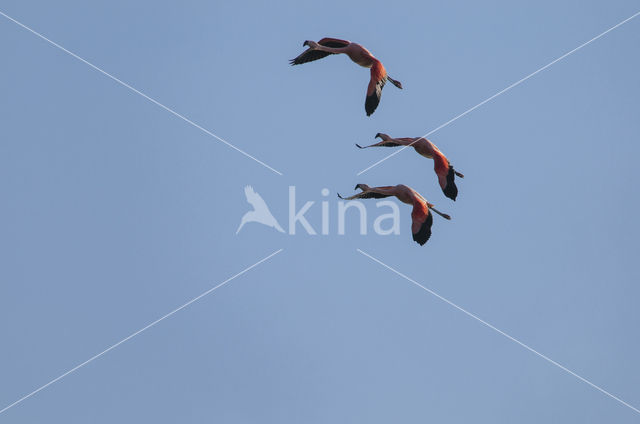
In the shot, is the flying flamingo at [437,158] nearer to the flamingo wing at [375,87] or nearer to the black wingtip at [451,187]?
the black wingtip at [451,187]

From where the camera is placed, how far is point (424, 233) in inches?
1016

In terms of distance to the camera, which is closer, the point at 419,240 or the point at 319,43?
the point at 419,240

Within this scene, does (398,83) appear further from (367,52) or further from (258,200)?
(258,200)

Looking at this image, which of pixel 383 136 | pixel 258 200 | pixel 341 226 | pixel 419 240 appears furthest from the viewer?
pixel 258 200

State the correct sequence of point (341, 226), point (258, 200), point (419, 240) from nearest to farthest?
1. point (419, 240)
2. point (341, 226)
3. point (258, 200)

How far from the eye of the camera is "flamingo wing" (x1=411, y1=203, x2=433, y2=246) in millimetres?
25766

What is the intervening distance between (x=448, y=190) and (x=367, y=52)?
2859 millimetres

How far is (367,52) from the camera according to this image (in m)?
26.9

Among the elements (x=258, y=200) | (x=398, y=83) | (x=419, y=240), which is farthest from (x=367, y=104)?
(x=258, y=200)

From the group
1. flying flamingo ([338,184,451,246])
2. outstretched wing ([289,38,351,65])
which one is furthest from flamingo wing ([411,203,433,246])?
outstretched wing ([289,38,351,65])

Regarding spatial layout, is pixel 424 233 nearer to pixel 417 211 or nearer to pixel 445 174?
pixel 417 211

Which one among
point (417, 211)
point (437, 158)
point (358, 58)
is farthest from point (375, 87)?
point (417, 211)

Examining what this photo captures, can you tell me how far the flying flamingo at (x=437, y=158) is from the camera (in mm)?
26250

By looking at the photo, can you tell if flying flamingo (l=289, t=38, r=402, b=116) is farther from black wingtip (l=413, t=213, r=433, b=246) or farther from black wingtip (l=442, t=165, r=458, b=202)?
black wingtip (l=413, t=213, r=433, b=246)
